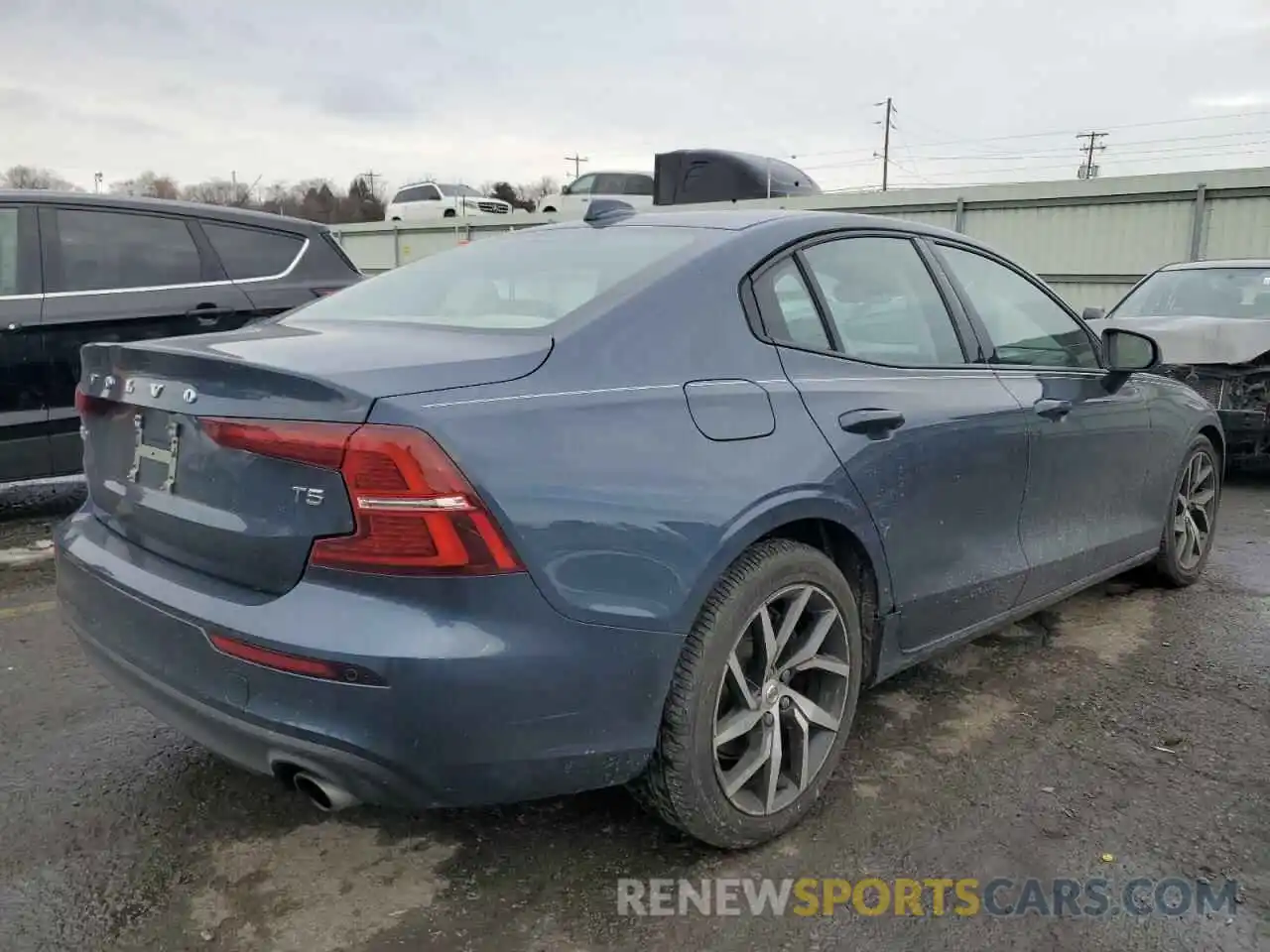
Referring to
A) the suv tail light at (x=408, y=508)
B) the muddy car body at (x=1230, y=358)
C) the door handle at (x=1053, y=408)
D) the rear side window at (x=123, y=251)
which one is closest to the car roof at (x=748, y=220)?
the door handle at (x=1053, y=408)

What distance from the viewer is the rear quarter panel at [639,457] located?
200 centimetres

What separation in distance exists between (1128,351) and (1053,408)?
26.1 inches

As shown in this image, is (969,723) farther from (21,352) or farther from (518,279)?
(21,352)

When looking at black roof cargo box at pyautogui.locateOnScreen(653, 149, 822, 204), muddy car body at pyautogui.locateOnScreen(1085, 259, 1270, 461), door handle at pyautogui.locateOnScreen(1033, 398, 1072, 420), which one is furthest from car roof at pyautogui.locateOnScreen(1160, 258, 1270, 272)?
black roof cargo box at pyautogui.locateOnScreen(653, 149, 822, 204)

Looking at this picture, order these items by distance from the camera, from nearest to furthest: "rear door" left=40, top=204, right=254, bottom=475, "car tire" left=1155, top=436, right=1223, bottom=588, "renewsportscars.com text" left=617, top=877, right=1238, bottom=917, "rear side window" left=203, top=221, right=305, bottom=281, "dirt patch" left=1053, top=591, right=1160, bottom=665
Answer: "renewsportscars.com text" left=617, top=877, right=1238, bottom=917
"dirt patch" left=1053, top=591, right=1160, bottom=665
"car tire" left=1155, top=436, right=1223, bottom=588
"rear door" left=40, top=204, right=254, bottom=475
"rear side window" left=203, top=221, right=305, bottom=281

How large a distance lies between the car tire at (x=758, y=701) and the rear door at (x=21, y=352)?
168 inches

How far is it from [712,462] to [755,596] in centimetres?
34

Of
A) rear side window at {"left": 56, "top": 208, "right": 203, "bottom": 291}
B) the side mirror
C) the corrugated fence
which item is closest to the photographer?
the side mirror

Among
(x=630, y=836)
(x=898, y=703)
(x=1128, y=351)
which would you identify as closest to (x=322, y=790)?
(x=630, y=836)

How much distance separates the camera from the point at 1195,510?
15.3 feet

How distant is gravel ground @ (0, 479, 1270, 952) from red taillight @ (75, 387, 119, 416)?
104 cm

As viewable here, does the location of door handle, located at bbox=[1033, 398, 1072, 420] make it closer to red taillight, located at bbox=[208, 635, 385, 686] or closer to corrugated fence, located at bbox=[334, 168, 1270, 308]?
red taillight, located at bbox=[208, 635, 385, 686]

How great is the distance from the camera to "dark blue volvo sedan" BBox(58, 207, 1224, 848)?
1.95 m

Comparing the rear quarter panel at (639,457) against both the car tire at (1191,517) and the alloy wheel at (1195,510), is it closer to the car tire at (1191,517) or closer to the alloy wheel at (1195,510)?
the car tire at (1191,517)
